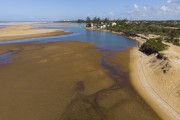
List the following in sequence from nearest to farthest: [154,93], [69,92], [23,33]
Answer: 1. [154,93]
2. [69,92]
3. [23,33]

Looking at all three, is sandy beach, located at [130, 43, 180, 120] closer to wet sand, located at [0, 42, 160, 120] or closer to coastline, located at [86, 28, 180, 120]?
coastline, located at [86, 28, 180, 120]

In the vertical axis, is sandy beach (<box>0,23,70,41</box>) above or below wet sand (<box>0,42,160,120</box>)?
below

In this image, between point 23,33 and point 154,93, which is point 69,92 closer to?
point 154,93

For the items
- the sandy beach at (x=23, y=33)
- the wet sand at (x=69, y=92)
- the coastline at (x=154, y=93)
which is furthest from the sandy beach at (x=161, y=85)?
the sandy beach at (x=23, y=33)

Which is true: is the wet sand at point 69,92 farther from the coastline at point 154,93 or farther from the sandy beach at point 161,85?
the sandy beach at point 161,85

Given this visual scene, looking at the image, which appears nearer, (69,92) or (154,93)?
(154,93)

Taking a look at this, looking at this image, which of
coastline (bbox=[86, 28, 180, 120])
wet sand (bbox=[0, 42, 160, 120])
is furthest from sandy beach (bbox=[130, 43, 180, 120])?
wet sand (bbox=[0, 42, 160, 120])

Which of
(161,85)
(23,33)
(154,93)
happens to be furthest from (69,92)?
(23,33)
